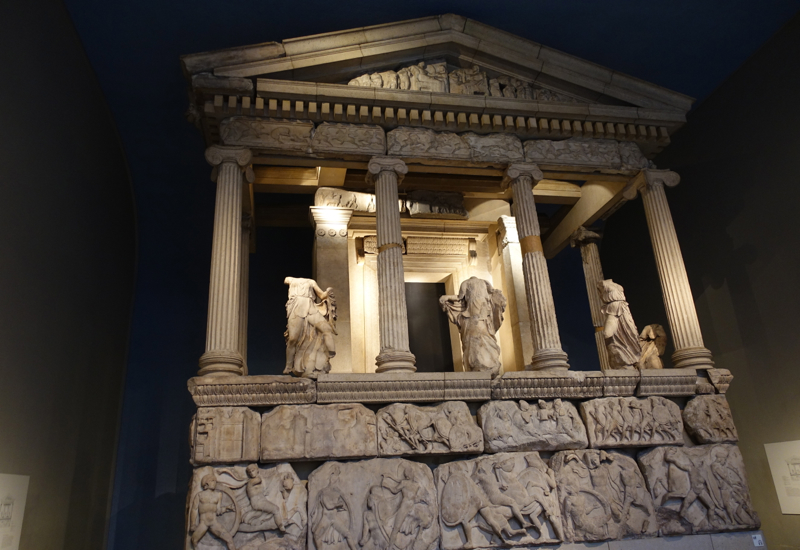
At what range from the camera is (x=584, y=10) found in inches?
298

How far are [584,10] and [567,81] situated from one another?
0.89 metres

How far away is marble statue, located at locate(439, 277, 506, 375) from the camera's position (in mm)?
6461

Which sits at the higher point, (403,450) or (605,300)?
(605,300)

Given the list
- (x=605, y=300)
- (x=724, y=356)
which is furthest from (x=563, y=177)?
(x=724, y=356)

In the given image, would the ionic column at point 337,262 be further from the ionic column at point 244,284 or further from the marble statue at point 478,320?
the marble statue at point 478,320

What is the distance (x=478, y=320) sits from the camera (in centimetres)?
676

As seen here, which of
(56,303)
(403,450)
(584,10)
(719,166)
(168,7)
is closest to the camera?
(403,450)

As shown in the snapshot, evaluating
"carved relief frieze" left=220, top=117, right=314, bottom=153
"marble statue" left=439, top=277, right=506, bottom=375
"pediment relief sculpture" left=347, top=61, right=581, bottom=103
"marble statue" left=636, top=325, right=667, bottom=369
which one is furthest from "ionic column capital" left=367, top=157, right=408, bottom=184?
"marble statue" left=636, top=325, right=667, bottom=369

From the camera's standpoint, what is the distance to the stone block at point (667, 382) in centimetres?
640

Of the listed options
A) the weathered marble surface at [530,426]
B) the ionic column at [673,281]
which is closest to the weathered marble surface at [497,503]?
the weathered marble surface at [530,426]

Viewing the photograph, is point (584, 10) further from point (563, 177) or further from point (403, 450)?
point (403, 450)

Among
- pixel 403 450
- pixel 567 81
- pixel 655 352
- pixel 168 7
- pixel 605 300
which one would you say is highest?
pixel 168 7

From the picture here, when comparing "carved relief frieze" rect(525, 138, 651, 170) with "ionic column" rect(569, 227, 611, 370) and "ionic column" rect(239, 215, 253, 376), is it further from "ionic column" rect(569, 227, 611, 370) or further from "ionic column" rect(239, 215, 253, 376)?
"ionic column" rect(239, 215, 253, 376)

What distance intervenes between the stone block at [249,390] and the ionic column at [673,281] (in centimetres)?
434
